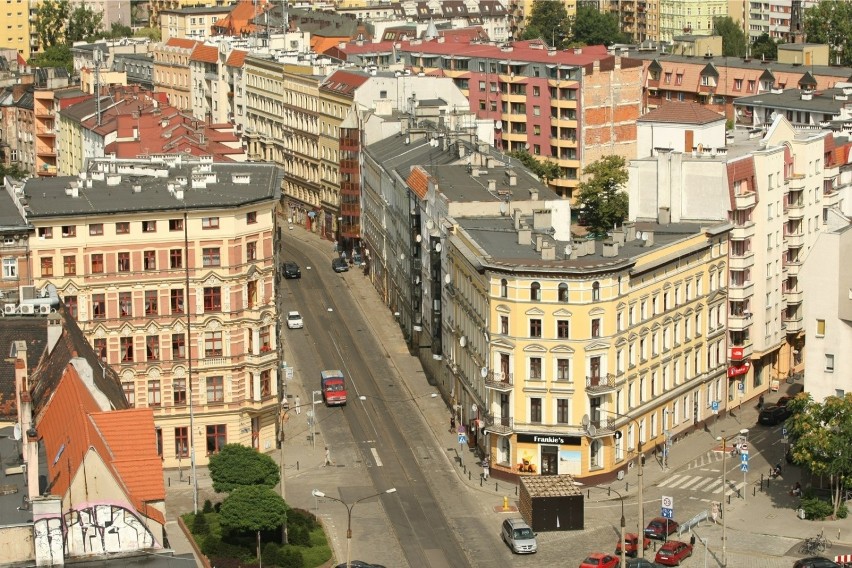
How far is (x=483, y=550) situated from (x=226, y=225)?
104 feet

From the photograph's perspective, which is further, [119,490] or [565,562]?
[565,562]

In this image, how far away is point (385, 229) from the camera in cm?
19525

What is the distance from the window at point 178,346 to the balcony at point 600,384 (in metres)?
29.1

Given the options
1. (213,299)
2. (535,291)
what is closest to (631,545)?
(535,291)

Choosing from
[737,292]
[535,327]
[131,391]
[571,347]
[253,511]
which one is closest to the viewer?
[253,511]

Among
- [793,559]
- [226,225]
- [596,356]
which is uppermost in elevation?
[226,225]

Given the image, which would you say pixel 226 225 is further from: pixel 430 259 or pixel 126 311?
pixel 430 259

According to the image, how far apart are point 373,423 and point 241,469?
2740 centimetres

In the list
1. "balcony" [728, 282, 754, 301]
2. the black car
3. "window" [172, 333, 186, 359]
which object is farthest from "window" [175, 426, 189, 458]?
"balcony" [728, 282, 754, 301]

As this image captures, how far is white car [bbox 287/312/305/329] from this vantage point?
181750 mm

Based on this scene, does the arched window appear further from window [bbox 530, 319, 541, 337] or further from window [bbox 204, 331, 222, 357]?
window [bbox 204, 331, 222, 357]

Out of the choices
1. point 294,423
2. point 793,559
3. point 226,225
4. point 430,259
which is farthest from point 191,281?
point 793,559

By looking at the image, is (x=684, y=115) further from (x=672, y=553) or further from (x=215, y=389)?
(x=672, y=553)

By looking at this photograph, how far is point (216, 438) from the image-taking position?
144625mm
